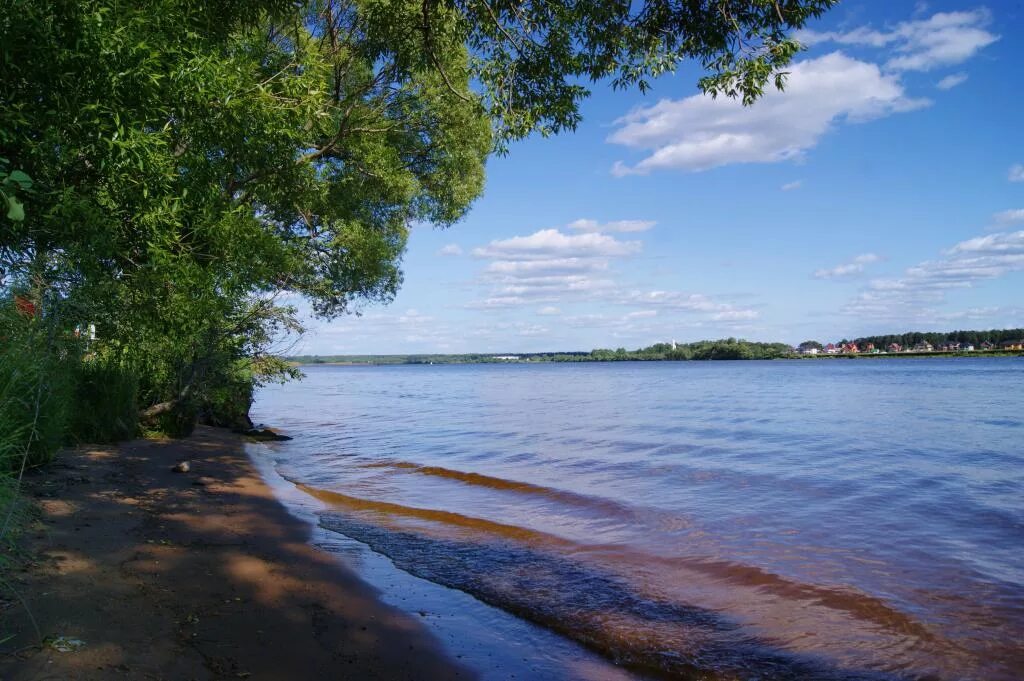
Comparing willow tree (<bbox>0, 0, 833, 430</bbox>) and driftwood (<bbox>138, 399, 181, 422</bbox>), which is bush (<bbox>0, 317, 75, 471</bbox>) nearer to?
willow tree (<bbox>0, 0, 833, 430</bbox>)

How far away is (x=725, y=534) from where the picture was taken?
399 inches

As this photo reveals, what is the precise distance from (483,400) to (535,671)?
3982 centimetres

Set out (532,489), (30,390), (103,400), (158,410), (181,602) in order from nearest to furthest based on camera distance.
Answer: (181,602) < (30,390) < (103,400) < (532,489) < (158,410)

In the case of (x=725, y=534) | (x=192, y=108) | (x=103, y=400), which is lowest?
(x=725, y=534)

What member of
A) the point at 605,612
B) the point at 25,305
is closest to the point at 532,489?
the point at 605,612

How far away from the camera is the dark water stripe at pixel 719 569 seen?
6.92 m

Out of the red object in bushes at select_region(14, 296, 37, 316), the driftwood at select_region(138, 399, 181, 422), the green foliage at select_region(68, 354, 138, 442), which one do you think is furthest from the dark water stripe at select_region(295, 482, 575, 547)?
the red object in bushes at select_region(14, 296, 37, 316)

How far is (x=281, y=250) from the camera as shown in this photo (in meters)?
9.40

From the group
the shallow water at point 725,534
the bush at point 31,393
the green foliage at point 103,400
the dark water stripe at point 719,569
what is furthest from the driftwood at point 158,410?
the dark water stripe at point 719,569

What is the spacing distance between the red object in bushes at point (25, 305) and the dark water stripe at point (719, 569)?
229 inches

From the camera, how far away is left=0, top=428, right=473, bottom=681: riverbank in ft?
14.2

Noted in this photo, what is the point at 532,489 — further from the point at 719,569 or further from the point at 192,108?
the point at 192,108

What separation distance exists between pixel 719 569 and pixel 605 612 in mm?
2444

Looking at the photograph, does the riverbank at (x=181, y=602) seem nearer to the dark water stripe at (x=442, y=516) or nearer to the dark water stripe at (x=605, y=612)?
the dark water stripe at (x=605, y=612)
